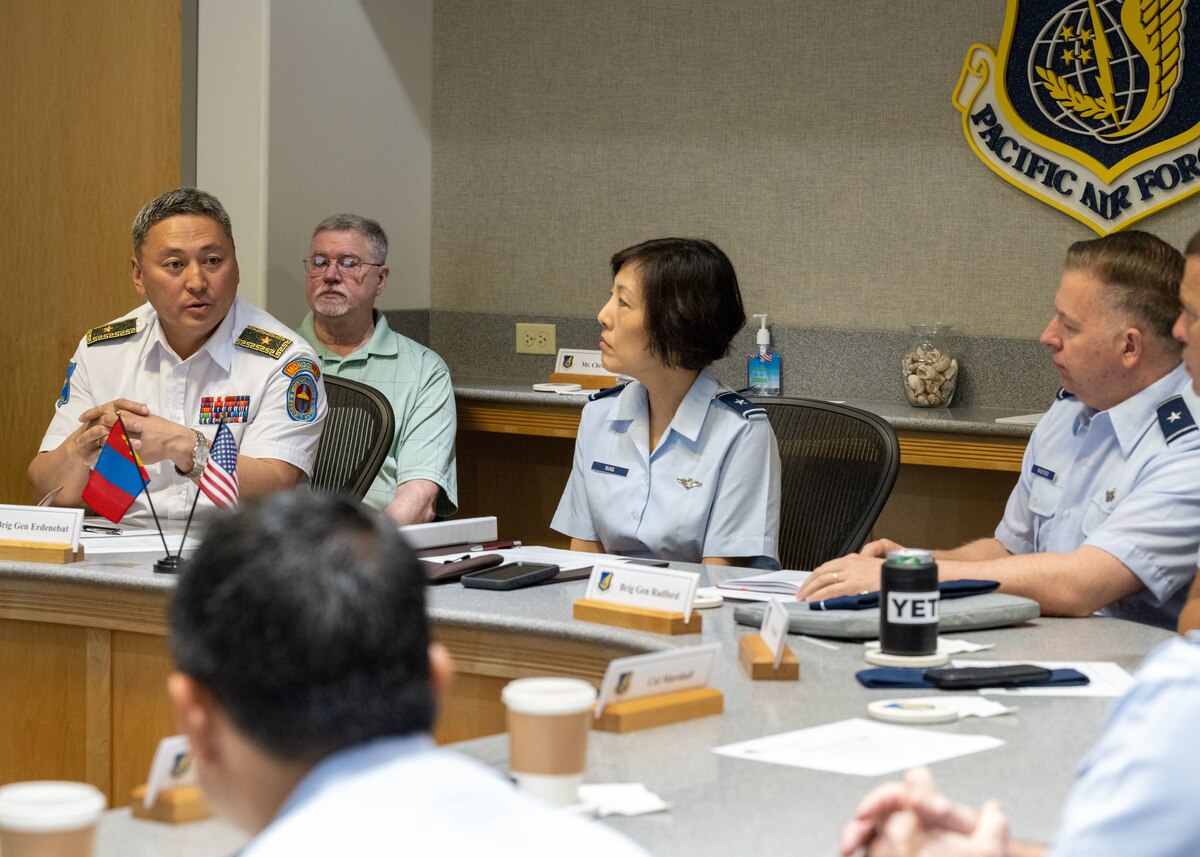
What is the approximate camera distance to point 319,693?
0.79 m

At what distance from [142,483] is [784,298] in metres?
2.50

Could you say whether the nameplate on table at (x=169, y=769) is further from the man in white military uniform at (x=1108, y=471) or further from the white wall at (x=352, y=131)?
the white wall at (x=352, y=131)

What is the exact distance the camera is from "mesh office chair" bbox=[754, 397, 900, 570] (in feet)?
9.78

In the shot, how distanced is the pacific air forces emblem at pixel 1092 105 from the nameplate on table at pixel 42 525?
112 inches

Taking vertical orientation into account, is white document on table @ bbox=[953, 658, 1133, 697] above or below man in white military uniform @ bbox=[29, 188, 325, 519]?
below

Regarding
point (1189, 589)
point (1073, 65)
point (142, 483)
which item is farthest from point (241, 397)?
point (1073, 65)

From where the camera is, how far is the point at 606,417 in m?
3.08

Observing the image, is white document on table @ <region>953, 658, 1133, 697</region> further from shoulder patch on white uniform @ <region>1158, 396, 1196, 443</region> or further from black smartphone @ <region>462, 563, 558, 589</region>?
black smartphone @ <region>462, 563, 558, 589</region>

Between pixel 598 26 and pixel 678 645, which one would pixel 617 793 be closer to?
pixel 678 645

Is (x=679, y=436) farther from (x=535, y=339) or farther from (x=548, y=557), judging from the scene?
(x=535, y=339)

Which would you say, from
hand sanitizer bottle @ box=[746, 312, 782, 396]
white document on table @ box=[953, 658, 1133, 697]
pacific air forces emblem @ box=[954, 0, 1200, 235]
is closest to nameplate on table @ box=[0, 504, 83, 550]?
white document on table @ box=[953, 658, 1133, 697]

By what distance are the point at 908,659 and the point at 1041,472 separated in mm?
847

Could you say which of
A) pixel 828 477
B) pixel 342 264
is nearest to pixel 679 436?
pixel 828 477

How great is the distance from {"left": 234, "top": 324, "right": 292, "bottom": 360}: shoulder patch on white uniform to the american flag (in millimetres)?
566
